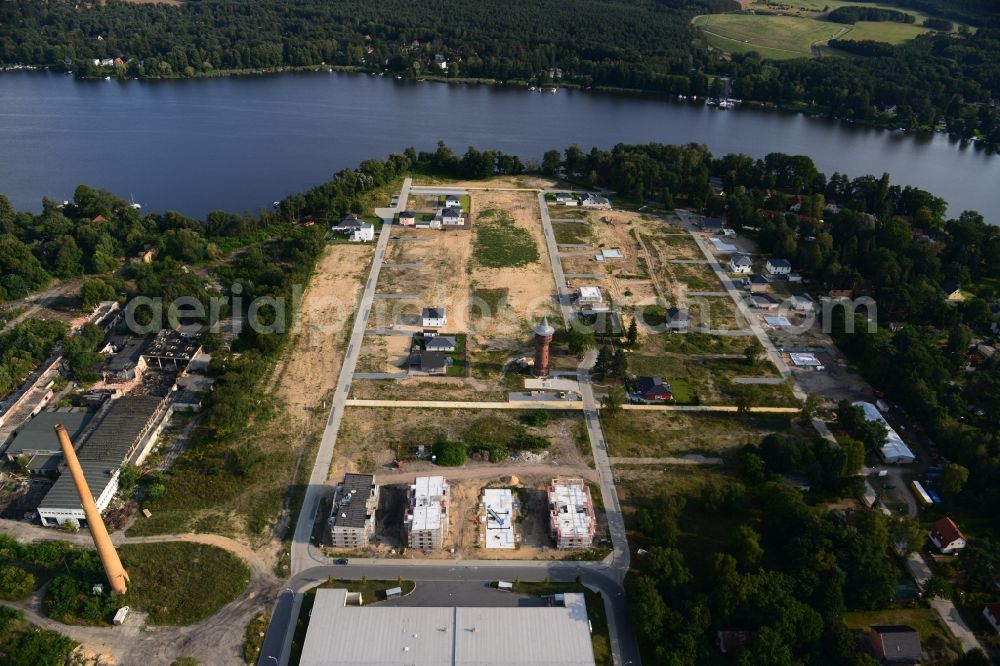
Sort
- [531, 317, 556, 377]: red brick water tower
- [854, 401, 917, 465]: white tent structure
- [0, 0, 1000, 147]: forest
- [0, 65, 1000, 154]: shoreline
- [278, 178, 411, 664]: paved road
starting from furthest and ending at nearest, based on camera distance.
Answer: [0, 0, 1000, 147]: forest
[0, 65, 1000, 154]: shoreline
[531, 317, 556, 377]: red brick water tower
[854, 401, 917, 465]: white tent structure
[278, 178, 411, 664]: paved road

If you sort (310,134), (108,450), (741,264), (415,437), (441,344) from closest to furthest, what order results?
(108,450) → (415,437) → (441,344) → (741,264) → (310,134)

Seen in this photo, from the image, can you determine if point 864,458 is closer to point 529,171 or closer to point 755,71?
point 529,171

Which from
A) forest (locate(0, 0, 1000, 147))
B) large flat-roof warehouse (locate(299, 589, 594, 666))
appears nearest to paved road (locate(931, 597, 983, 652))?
A: large flat-roof warehouse (locate(299, 589, 594, 666))

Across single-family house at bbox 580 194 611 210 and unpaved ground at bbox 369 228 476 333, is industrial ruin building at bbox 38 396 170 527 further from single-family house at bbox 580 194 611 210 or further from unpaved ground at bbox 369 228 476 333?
single-family house at bbox 580 194 611 210

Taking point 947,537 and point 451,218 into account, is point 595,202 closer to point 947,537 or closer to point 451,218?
point 451,218

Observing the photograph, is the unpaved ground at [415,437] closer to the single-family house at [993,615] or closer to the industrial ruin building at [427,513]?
the industrial ruin building at [427,513]

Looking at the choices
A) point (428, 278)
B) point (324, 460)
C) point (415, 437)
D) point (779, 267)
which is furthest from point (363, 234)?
point (779, 267)
